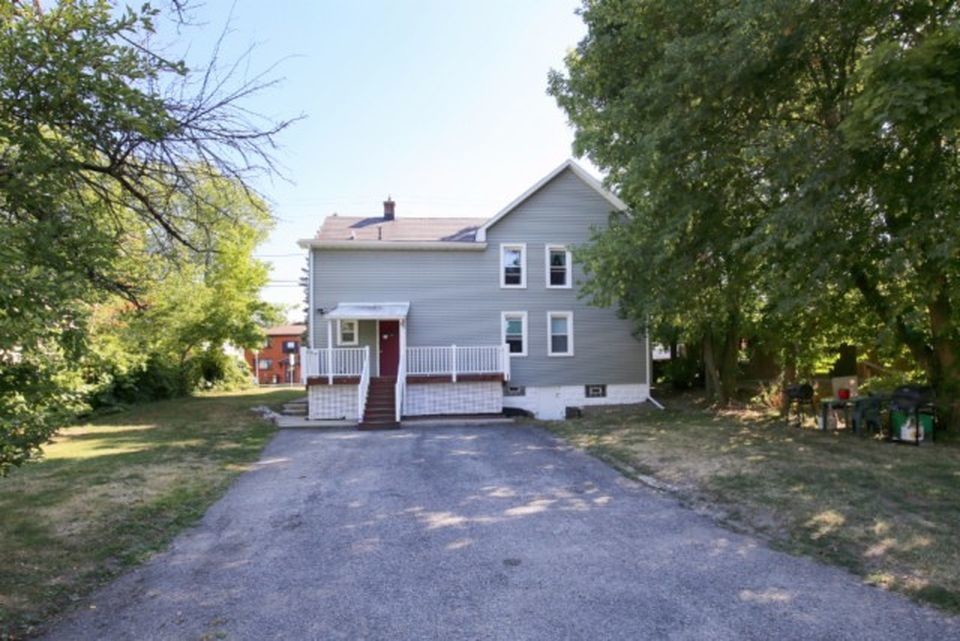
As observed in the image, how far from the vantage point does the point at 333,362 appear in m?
16.7

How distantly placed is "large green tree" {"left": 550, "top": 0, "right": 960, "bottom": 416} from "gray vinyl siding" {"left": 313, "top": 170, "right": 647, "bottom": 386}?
6221 mm

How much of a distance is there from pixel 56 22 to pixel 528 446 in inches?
390

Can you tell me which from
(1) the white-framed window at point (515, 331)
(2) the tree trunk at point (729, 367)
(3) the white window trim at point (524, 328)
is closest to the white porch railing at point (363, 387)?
(3) the white window trim at point (524, 328)

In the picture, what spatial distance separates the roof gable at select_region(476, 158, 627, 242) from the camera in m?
18.7

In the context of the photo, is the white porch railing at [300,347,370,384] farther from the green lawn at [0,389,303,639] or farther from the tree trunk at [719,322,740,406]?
the tree trunk at [719,322,740,406]

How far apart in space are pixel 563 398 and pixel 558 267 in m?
4.19

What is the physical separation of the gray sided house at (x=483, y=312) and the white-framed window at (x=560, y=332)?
0.03 meters

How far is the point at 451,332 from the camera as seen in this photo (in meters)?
18.5

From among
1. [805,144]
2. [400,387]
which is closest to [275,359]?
[400,387]

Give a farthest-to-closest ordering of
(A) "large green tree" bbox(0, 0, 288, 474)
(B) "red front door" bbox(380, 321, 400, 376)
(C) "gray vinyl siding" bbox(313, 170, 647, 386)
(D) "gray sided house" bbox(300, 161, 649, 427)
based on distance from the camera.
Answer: (B) "red front door" bbox(380, 321, 400, 376), (C) "gray vinyl siding" bbox(313, 170, 647, 386), (D) "gray sided house" bbox(300, 161, 649, 427), (A) "large green tree" bbox(0, 0, 288, 474)

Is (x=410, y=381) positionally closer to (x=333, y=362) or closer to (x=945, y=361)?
(x=333, y=362)

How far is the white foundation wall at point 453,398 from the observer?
55.7 ft

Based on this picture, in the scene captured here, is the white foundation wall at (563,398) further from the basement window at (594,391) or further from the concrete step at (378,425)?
the concrete step at (378,425)

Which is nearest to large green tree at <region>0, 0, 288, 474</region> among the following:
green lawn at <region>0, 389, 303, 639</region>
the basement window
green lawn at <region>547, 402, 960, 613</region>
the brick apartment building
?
green lawn at <region>0, 389, 303, 639</region>
